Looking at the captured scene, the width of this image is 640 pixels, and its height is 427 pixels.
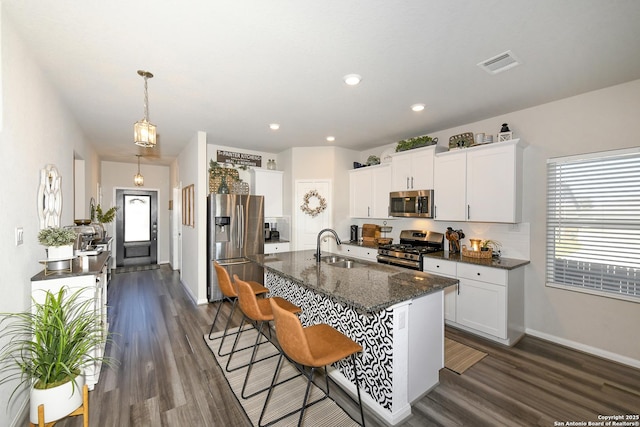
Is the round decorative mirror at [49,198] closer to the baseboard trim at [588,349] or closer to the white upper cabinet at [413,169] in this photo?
the white upper cabinet at [413,169]

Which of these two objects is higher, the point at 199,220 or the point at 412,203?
the point at 412,203

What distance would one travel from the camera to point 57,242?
2145 millimetres

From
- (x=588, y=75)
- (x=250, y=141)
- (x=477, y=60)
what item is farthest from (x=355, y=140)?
(x=588, y=75)

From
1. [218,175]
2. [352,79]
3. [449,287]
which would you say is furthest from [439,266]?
[218,175]

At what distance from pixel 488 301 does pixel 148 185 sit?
8074 mm

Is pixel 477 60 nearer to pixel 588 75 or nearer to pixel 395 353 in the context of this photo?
pixel 588 75

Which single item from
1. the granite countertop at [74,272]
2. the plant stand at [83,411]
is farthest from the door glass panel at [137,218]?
the plant stand at [83,411]

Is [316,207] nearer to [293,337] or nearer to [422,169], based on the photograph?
[422,169]

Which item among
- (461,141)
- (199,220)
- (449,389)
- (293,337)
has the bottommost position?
(449,389)

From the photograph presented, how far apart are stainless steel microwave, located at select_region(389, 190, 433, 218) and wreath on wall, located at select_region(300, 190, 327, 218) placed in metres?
1.30

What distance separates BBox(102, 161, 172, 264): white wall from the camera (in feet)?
22.9

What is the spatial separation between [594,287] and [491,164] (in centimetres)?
167

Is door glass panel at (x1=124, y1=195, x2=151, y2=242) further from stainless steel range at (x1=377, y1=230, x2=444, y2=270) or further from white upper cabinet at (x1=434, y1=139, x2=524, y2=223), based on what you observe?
white upper cabinet at (x1=434, y1=139, x2=524, y2=223)

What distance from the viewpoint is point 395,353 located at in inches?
75.6
